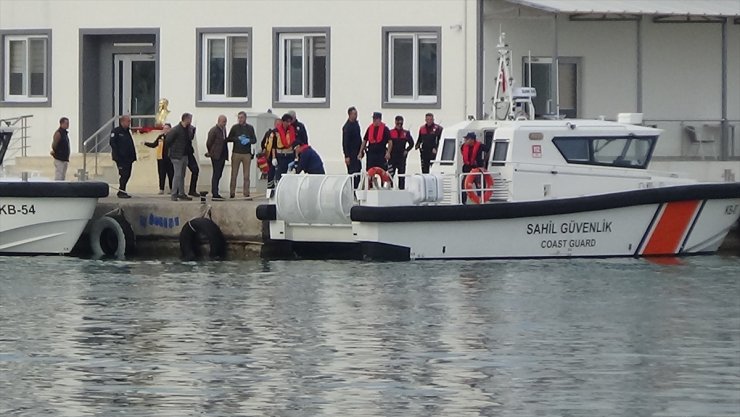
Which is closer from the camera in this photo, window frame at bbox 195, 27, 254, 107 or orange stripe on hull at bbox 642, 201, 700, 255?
orange stripe on hull at bbox 642, 201, 700, 255

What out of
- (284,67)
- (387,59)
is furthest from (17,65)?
(387,59)

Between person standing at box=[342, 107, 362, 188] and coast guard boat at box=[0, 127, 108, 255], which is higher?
person standing at box=[342, 107, 362, 188]

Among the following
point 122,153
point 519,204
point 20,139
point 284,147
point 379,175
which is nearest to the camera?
point 519,204

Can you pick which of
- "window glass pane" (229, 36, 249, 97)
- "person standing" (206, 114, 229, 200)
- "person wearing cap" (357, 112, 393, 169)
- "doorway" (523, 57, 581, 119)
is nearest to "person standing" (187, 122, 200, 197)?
"person standing" (206, 114, 229, 200)

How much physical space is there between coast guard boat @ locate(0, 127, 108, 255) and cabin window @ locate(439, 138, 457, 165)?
15.9ft

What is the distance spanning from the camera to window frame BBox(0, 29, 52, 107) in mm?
36750

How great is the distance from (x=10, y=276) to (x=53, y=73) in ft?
33.4

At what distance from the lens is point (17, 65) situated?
37156 mm

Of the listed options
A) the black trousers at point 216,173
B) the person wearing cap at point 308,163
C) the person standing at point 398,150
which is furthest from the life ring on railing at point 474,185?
the black trousers at point 216,173

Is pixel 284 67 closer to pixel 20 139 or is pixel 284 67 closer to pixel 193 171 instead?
pixel 193 171

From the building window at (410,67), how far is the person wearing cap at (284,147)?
3329 mm

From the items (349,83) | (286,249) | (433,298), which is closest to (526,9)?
(349,83)

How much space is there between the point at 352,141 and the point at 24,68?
8.07 m

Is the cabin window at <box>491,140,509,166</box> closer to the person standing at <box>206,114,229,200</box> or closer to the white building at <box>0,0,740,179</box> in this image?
the white building at <box>0,0,740,179</box>
